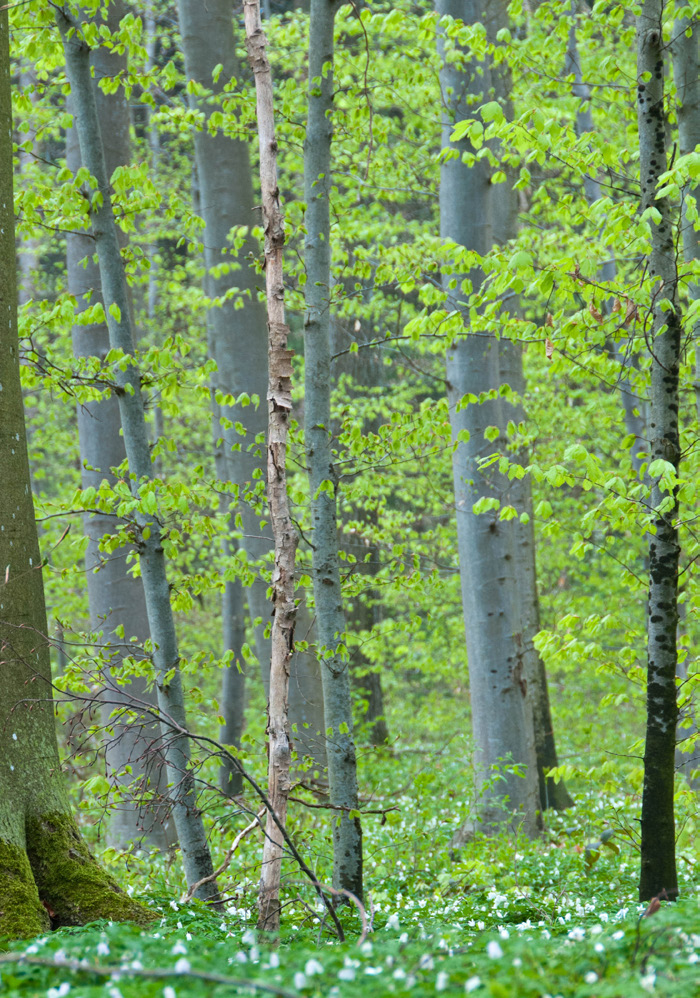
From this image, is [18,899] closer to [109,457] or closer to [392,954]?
[392,954]

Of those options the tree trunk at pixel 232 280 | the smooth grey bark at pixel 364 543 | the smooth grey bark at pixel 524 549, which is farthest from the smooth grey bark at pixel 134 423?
the smooth grey bark at pixel 364 543

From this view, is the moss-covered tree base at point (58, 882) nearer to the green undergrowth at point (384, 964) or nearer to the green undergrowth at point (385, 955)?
the green undergrowth at point (385, 955)

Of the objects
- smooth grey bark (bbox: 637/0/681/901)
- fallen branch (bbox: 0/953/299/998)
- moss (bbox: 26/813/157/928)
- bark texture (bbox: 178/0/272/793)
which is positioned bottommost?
moss (bbox: 26/813/157/928)

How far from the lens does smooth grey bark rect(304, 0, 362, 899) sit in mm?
5727

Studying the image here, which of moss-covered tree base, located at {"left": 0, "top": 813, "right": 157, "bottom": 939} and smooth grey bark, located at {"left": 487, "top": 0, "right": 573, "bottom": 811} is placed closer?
moss-covered tree base, located at {"left": 0, "top": 813, "right": 157, "bottom": 939}

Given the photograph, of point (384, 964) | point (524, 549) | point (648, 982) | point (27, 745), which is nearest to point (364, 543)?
point (524, 549)

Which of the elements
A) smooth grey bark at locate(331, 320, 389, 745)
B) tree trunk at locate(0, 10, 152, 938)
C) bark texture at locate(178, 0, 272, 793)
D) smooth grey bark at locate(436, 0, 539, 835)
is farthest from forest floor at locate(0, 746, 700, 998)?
smooth grey bark at locate(331, 320, 389, 745)

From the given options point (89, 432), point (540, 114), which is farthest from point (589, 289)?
point (89, 432)

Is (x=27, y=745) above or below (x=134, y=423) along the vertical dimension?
below

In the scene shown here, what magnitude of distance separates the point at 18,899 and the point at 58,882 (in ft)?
1.13

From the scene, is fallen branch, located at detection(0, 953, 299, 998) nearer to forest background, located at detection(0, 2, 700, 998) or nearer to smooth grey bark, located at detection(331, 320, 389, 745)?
forest background, located at detection(0, 2, 700, 998)

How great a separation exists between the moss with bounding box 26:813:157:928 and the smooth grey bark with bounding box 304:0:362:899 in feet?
5.97

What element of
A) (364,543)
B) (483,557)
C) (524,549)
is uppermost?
(364,543)

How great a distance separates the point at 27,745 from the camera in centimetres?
410
